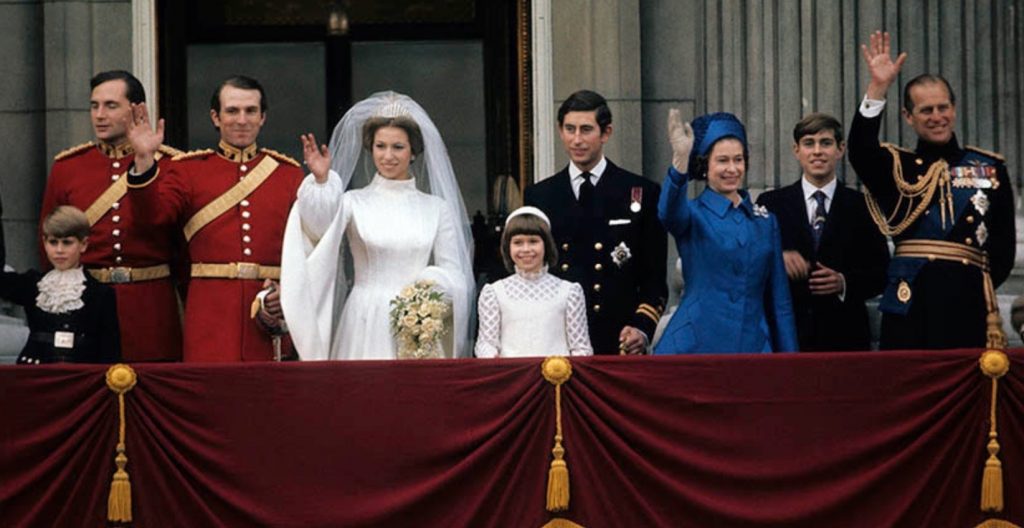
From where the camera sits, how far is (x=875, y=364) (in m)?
9.85

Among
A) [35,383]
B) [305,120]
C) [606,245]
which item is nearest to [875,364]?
[606,245]

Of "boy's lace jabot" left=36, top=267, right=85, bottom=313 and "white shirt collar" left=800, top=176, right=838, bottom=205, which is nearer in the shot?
"boy's lace jabot" left=36, top=267, right=85, bottom=313

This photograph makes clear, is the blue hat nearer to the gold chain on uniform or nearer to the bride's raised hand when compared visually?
the gold chain on uniform

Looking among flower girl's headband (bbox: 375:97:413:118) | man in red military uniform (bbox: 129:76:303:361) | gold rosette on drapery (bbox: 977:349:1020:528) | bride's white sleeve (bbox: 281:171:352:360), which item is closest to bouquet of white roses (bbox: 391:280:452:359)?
bride's white sleeve (bbox: 281:171:352:360)

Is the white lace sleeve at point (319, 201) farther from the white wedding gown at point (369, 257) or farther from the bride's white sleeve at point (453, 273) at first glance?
the bride's white sleeve at point (453, 273)

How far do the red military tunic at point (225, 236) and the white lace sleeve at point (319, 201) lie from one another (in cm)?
49

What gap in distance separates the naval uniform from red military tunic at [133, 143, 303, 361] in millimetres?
2765

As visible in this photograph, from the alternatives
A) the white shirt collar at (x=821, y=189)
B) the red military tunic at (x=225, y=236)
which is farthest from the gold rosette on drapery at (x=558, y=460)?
the white shirt collar at (x=821, y=189)

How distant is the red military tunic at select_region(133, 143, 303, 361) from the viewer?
1095 centimetres

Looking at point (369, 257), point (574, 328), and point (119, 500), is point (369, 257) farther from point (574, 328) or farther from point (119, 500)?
point (119, 500)

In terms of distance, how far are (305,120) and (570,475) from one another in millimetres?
5917

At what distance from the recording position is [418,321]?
10602 mm

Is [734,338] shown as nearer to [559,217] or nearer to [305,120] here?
[559,217]

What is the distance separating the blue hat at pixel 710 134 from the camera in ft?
35.2
